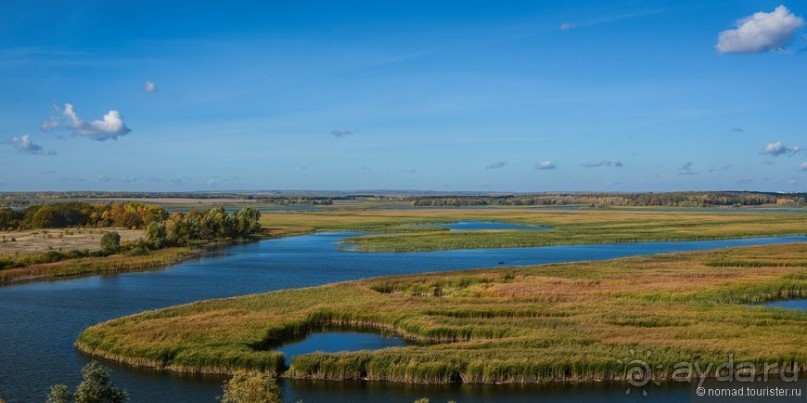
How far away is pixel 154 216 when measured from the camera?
355ft

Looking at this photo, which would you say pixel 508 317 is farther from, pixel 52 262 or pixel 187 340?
pixel 52 262

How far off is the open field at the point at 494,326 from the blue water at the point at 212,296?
93 cm

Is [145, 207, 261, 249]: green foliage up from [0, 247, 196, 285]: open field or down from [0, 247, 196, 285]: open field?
up

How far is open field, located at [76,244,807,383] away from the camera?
26.5 m

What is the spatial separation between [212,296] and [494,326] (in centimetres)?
2169

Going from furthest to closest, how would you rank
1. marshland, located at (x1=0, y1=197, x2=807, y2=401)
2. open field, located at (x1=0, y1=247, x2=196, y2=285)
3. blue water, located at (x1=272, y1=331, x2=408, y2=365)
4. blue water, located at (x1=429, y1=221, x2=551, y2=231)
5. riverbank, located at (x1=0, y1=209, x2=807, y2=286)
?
blue water, located at (x1=429, y1=221, x2=551, y2=231) → riverbank, located at (x1=0, y1=209, x2=807, y2=286) → open field, located at (x1=0, y1=247, x2=196, y2=285) → blue water, located at (x1=272, y1=331, x2=408, y2=365) → marshland, located at (x1=0, y1=197, x2=807, y2=401)

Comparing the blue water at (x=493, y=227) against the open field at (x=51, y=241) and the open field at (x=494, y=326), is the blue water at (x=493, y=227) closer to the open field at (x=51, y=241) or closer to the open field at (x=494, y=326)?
the open field at (x=51, y=241)

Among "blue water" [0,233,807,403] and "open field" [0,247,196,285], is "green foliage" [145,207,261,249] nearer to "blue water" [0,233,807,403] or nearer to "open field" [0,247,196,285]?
"open field" [0,247,196,285]

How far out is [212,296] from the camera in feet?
149

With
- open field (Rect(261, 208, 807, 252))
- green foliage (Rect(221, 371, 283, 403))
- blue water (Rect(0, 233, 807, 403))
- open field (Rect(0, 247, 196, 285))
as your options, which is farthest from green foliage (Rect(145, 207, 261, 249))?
green foliage (Rect(221, 371, 283, 403))

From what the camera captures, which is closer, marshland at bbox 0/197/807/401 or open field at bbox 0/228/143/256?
marshland at bbox 0/197/807/401

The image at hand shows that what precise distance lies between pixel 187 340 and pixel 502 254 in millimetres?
50055

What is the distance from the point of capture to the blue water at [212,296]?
81.7 ft

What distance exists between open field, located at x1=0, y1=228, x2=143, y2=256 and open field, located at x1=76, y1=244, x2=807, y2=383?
4255cm
